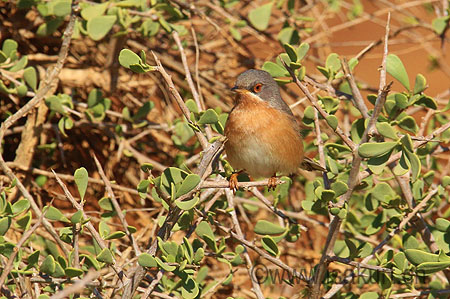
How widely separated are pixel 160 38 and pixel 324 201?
109 inches

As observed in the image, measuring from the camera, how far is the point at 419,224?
11.4ft

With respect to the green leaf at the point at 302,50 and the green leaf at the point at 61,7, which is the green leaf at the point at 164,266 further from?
the green leaf at the point at 61,7

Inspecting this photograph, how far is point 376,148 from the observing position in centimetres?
260

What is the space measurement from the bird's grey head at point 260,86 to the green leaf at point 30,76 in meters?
1.37

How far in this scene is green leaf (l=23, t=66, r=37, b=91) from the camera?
395cm

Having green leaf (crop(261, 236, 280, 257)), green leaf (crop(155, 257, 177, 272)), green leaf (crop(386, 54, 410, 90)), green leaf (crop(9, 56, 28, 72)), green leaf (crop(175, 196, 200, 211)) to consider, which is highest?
green leaf (crop(386, 54, 410, 90))

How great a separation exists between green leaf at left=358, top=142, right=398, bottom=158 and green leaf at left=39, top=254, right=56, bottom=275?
147 centimetres

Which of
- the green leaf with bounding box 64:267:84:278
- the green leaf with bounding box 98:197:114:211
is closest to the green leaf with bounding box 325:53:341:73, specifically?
the green leaf with bounding box 98:197:114:211

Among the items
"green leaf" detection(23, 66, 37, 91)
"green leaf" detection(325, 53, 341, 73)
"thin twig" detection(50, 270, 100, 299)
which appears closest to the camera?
"thin twig" detection(50, 270, 100, 299)

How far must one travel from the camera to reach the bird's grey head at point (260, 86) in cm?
427

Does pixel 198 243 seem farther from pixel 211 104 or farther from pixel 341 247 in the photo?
pixel 211 104

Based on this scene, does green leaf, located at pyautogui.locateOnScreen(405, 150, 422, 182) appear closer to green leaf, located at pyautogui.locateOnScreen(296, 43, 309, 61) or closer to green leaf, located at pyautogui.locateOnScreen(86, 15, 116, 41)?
green leaf, located at pyautogui.locateOnScreen(296, 43, 309, 61)

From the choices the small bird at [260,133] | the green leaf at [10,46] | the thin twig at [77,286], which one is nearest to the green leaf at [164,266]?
the thin twig at [77,286]

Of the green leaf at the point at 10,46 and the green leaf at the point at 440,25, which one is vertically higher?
the green leaf at the point at 440,25
